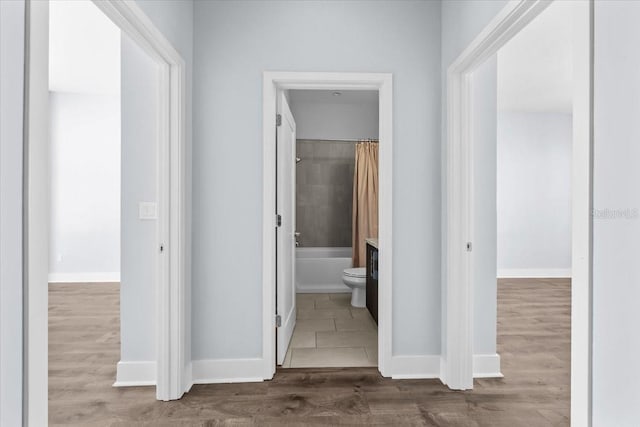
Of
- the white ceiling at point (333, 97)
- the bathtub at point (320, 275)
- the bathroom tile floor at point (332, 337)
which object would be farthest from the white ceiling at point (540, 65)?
the bathtub at point (320, 275)

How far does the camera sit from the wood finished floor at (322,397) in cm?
206

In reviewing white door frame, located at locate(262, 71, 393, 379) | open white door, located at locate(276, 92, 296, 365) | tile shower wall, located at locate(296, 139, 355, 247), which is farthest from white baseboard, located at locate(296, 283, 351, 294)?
white door frame, located at locate(262, 71, 393, 379)

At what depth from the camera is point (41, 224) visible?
1.09 meters

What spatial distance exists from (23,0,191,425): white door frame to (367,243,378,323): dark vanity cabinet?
191 cm

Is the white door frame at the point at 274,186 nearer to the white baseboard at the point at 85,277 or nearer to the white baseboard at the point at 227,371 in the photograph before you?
the white baseboard at the point at 227,371

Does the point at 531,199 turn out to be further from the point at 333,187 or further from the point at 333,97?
the point at 333,97

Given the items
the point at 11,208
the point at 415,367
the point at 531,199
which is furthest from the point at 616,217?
the point at 531,199

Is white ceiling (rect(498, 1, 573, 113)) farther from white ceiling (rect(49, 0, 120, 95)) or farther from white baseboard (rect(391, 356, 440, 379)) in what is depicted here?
white ceiling (rect(49, 0, 120, 95))

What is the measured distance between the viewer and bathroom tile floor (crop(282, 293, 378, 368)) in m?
2.81

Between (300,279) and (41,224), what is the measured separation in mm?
4122

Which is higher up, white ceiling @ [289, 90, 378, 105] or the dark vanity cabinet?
white ceiling @ [289, 90, 378, 105]

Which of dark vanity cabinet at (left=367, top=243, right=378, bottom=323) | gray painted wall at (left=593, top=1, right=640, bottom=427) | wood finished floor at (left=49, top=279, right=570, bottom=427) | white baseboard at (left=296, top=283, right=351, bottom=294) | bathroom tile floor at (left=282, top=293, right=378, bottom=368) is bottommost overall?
wood finished floor at (left=49, top=279, right=570, bottom=427)

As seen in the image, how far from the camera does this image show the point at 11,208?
1.00m

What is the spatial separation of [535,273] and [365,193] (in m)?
3.08
